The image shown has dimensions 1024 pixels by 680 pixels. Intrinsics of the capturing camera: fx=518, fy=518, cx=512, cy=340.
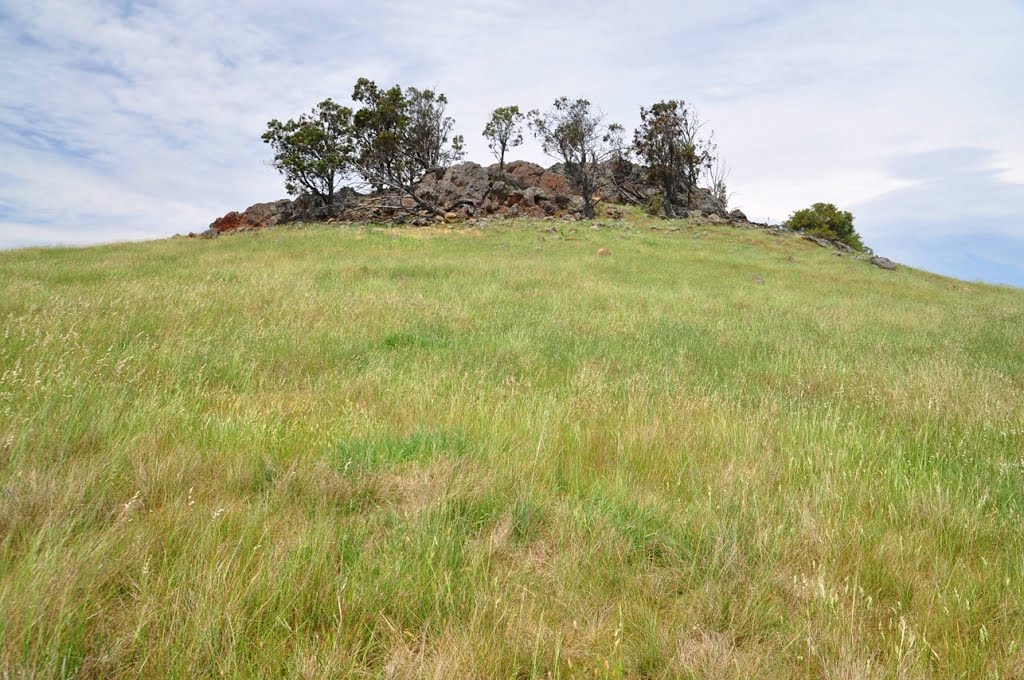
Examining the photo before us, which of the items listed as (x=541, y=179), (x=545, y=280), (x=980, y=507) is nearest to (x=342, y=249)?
(x=545, y=280)

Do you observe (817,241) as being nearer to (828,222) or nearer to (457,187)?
(828,222)

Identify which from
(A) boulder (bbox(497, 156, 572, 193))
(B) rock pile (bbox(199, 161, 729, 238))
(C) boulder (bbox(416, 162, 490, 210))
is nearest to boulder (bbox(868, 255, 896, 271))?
(B) rock pile (bbox(199, 161, 729, 238))

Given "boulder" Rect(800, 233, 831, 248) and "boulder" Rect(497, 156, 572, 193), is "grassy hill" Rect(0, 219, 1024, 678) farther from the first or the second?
"boulder" Rect(497, 156, 572, 193)

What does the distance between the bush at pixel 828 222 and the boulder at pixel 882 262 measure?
20.3 m

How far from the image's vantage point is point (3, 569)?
1.83m

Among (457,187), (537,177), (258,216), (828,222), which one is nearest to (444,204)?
(457,187)

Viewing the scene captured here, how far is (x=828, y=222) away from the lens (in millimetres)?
50062

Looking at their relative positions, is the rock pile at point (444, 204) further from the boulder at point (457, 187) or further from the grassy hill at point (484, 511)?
the grassy hill at point (484, 511)

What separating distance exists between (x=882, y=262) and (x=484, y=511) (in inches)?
1358

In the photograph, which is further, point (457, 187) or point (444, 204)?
point (457, 187)

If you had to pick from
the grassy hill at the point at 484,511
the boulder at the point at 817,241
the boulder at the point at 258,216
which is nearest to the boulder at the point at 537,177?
the boulder at the point at 258,216

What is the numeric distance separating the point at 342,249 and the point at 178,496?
2027cm

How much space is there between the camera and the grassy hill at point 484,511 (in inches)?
67.6

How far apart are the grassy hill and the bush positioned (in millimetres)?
51004
